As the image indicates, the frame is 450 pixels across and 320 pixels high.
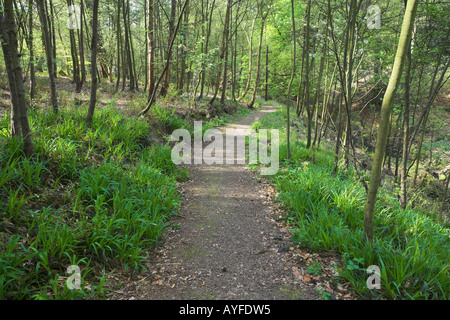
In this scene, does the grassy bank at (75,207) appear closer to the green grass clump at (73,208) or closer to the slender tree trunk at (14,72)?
the green grass clump at (73,208)

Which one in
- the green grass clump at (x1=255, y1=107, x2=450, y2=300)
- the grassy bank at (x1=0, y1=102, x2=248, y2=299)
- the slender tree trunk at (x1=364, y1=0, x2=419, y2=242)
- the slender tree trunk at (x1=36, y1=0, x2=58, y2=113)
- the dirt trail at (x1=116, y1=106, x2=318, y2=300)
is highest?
the slender tree trunk at (x1=36, y1=0, x2=58, y2=113)

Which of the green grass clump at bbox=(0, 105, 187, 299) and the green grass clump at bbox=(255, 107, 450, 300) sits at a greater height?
the green grass clump at bbox=(0, 105, 187, 299)

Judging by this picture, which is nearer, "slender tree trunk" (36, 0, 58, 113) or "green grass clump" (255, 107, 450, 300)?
"green grass clump" (255, 107, 450, 300)

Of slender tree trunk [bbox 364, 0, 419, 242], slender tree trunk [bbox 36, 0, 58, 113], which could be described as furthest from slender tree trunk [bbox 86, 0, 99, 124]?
slender tree trunk [bbox 364, 0, 419, 242]

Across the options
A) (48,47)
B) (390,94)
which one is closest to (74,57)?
(48,47)

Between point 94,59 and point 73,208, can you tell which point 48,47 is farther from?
point 73,208

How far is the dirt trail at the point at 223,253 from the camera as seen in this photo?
8.71ft

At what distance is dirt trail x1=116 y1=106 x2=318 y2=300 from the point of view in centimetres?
265

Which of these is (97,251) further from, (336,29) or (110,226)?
(336,29)

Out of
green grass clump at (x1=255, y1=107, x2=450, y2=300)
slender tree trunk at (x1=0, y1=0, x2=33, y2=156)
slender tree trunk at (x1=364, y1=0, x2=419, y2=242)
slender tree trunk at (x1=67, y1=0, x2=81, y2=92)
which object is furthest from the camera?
slender tree trunk at (x1=67, y1=0, x2=81, y2=92)

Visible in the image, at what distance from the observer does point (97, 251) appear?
2.90 meters

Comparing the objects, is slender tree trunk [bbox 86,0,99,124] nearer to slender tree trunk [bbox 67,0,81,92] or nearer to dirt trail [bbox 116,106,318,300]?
dirt trail [bbox 116,106,318,300]
